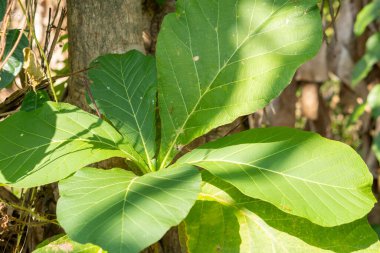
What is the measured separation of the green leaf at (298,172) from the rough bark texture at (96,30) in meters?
0.32

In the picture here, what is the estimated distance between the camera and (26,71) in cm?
108

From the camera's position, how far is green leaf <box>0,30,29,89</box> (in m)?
1.10

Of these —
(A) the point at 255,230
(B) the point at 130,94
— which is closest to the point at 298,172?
(A) the point at 255,230

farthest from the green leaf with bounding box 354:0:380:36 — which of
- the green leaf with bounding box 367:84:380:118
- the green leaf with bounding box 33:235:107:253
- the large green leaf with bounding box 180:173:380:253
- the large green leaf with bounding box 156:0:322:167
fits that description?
the green leaf with bounding box 33:235:107:253

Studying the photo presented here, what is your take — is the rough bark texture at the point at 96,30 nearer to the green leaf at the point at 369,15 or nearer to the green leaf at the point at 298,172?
the green leaf at the point at 298,172

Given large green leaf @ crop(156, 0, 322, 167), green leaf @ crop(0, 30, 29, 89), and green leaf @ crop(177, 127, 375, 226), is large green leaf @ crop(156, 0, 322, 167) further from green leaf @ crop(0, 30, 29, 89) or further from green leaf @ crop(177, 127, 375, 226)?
green leaf @ crop(0, 30, 29, 89)

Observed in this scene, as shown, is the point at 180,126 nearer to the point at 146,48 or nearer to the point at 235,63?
the point at 235,63

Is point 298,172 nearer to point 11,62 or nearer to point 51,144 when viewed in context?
point 51,144

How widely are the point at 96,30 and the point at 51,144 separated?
288 millimetres

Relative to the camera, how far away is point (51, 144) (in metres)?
0.97

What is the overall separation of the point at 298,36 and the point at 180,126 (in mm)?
261

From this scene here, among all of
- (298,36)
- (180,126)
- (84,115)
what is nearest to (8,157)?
(84,115)

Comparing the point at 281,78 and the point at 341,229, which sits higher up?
the point at 281,78

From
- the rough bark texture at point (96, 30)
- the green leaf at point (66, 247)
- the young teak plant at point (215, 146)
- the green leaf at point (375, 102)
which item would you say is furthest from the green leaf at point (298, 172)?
the green leaf at point (375, 102)
